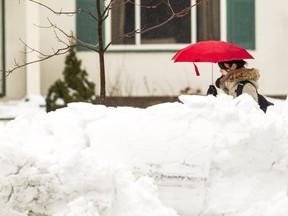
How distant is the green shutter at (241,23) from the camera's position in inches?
594

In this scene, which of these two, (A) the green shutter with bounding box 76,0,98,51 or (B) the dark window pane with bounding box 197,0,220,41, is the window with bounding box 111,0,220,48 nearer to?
(B) the dark window pane with bounding box 197,0,220,41

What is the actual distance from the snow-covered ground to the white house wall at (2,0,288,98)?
9.58m

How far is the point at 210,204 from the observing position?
5016 millimetres

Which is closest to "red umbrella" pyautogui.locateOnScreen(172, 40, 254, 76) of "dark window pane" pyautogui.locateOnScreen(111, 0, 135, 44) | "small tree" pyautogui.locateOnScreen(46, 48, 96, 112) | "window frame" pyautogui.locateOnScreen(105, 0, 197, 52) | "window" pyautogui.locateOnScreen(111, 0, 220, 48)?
"small tree" pyautogui.locateOnScreen(46, 48, 96, 112)

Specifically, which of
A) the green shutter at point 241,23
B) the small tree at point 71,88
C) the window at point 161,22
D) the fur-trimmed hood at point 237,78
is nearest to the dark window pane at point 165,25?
the window at point 161,22

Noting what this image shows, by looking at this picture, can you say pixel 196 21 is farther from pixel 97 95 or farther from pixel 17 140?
pixel 17 140

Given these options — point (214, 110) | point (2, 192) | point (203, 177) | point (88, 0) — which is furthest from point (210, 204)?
point (88, 0)

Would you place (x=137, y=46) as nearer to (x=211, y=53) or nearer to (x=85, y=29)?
(x=85, y=29)

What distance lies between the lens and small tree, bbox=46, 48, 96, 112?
13.9 m

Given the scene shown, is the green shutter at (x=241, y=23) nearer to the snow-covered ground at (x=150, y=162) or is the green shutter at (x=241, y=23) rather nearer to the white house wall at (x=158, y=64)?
the white house wall at (x=158, y=64)

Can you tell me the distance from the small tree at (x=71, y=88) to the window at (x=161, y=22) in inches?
40.4

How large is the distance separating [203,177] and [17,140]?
102cm

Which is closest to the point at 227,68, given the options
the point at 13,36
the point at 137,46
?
the point at 13,36

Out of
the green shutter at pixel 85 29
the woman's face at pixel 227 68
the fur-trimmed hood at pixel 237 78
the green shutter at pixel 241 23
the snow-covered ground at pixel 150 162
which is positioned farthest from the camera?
the green shutter at pixel 241 23
